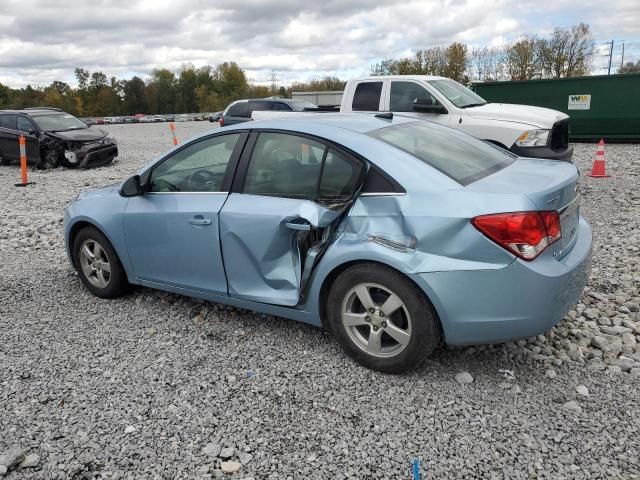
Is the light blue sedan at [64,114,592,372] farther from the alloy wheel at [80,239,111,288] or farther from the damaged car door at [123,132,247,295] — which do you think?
the alloy wheel at [80,239,111,288]

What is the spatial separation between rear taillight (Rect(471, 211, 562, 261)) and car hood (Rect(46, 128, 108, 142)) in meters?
13.4

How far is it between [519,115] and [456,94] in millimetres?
1341

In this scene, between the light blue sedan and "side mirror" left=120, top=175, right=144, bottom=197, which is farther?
"side mirror" left=120, top=175, right=144, bottom=197

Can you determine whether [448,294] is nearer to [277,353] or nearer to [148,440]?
[277,353]

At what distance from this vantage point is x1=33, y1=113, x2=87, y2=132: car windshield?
46.2 feet

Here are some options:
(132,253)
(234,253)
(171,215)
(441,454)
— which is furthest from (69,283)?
(441,454)

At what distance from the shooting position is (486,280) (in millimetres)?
2838

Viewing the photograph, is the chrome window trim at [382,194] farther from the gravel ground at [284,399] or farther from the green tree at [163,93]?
the green tree at [163,93]

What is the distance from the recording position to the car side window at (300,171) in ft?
11.1

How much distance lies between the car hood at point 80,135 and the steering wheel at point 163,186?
36.3 ft

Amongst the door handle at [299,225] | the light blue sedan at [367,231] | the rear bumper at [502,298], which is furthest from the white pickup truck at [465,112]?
the rear bumper at [502,298]

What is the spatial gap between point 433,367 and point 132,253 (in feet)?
8.27

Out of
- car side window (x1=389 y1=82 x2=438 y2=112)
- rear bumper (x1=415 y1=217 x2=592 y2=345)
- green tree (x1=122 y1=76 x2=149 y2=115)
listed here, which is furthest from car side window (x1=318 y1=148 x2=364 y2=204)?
green tree (x1=122 y1=76 x2=149 y2=115)

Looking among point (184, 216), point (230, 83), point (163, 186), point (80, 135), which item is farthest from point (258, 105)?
point (230, 83)
